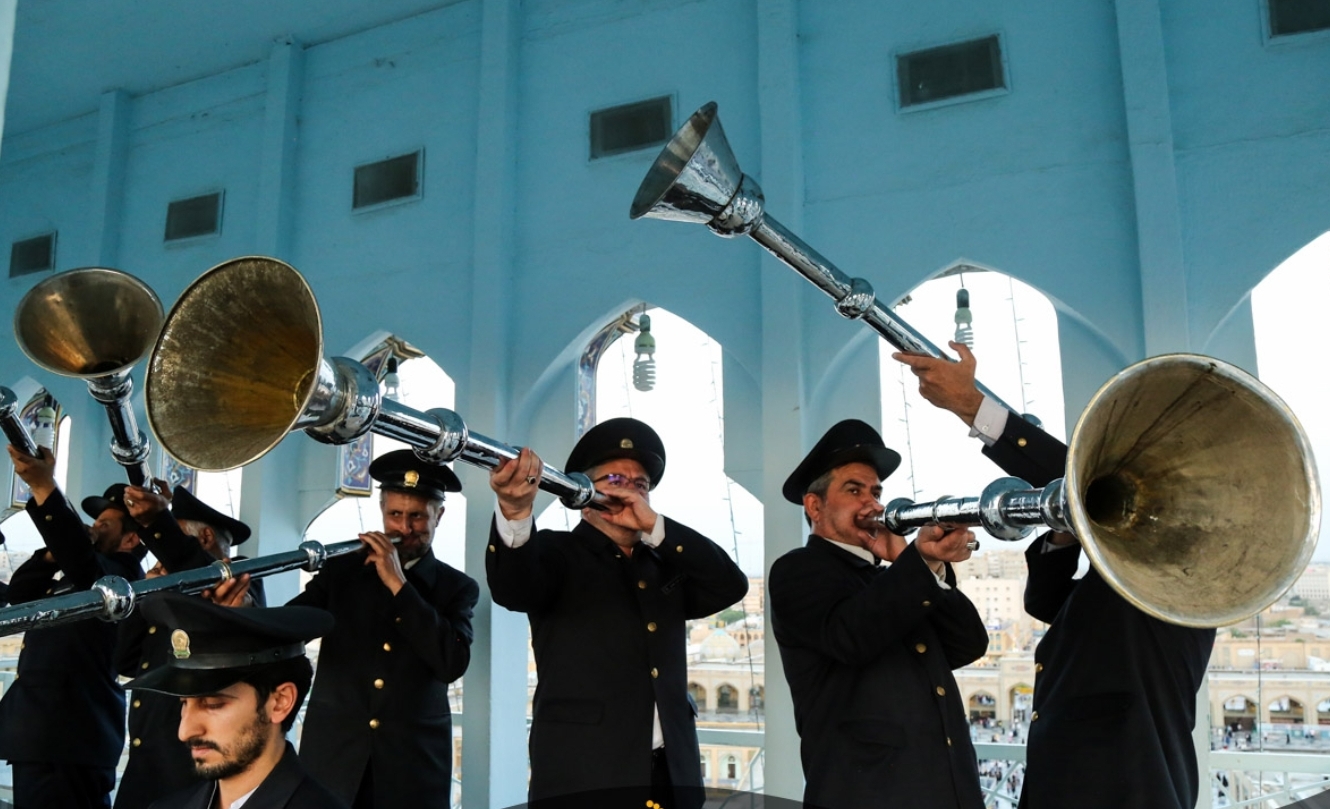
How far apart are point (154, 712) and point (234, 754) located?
180cm

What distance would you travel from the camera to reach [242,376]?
2.15 metres

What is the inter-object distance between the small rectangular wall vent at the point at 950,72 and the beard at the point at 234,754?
421 centimetres

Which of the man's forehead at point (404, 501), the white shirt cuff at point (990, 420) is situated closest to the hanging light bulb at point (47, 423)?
the man's forehead at point (404, 501)

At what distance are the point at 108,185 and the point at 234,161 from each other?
3.79 feet

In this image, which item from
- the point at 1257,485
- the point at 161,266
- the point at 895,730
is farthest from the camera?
the point at 161,266

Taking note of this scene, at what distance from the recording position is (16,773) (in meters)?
4.16

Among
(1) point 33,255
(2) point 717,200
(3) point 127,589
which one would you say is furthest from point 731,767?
(1) point 33,255

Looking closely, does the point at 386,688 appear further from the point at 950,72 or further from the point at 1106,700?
the point at 950,72

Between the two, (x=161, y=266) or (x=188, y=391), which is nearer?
(x=188, y=391)

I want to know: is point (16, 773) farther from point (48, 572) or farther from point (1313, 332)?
point (1313, 332)

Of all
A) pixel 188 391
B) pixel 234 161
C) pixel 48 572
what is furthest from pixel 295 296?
pixel 234 161

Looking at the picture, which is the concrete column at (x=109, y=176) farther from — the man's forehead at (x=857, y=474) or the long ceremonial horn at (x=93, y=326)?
the man's forehead at (x=857, y=474)

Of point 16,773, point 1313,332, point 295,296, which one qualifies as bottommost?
point 16,773

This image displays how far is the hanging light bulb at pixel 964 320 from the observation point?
194 inches
